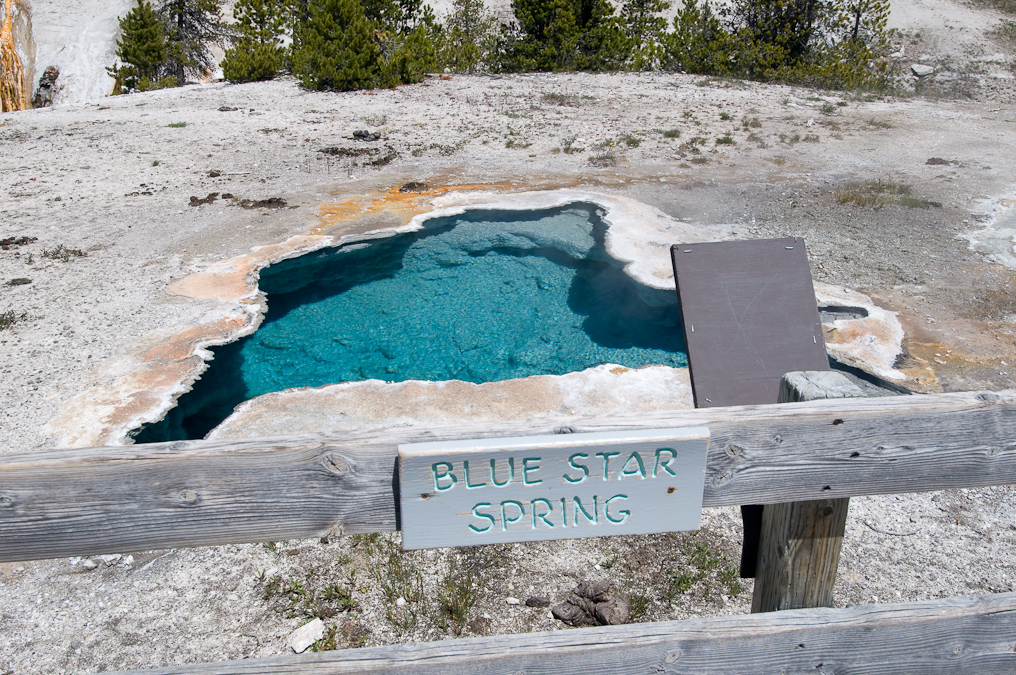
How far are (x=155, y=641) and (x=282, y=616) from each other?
1.82 feet

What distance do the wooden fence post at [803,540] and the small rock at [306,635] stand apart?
2.08 metres

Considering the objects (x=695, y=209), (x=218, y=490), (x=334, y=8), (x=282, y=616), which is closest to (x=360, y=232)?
(x=695, y=209)

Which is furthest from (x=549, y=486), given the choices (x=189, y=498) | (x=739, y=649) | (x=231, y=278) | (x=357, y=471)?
(x=231, y=278)

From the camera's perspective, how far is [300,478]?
1521mm

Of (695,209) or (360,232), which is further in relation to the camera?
(695,209)

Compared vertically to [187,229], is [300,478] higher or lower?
higher

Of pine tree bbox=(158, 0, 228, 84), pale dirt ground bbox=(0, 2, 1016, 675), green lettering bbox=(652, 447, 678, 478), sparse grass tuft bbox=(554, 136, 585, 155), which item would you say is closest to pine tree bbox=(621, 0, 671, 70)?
pale dirt ground bbox=(0, 2, 1016, 675)

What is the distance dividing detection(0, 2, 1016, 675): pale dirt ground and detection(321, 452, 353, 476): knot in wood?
6.70ft

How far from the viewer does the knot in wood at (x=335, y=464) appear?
151cm

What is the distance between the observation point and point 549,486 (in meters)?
1.56

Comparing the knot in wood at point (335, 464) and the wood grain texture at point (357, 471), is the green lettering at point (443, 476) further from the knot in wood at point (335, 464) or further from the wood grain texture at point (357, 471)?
the knot in wood at point (335, 464)

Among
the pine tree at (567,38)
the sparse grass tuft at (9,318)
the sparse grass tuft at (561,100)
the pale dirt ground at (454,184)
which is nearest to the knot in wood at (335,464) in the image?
the pale dirt ground at (454,184)

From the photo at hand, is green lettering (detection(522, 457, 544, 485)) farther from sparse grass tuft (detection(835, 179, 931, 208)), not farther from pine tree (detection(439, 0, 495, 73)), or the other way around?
pine tree (detection(439, 0, 495, 73))

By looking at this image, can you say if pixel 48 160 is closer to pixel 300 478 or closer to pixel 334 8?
pixel 334 8
